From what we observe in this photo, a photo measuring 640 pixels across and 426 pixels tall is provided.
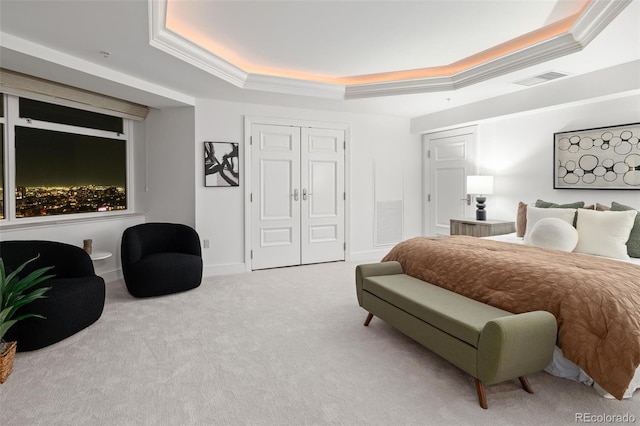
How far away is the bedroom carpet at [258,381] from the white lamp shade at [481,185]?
268 centimetres

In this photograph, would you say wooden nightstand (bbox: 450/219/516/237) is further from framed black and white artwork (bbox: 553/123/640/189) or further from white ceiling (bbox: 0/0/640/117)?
white ceiling (bbox: 0/0/640/117)

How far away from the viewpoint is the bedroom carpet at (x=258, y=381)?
1.92 meters

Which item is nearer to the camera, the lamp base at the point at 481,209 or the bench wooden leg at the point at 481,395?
the bench wooden leg at the point at 481,395

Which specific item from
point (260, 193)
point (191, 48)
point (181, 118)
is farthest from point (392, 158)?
point (191, 48)

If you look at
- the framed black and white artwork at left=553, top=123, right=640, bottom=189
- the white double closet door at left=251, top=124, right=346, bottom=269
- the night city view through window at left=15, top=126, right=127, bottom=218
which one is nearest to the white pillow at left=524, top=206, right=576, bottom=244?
the framed black and white artwork at left=553, top=123, right=640, bottom=189

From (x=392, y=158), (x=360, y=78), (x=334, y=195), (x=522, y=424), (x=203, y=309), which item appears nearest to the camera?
(x=522, y=424)

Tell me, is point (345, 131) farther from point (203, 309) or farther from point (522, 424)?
point (522, 424)

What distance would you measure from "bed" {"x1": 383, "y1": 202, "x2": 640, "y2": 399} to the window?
3.84m

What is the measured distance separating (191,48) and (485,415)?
11.5 feet

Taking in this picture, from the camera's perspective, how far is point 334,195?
18.7 feet

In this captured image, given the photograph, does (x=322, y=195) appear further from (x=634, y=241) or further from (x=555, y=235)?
(x=634, y=241)

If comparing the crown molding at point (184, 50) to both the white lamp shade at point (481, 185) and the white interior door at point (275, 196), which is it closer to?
the white interior door at point (275, 196)

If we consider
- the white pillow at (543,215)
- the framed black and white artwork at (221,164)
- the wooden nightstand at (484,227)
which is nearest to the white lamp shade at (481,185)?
the wooden nightstand at (484,227)

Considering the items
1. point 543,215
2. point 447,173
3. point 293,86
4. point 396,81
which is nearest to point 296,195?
point 293,86
